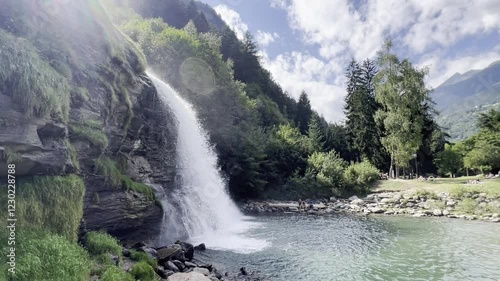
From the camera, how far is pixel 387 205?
111 feet

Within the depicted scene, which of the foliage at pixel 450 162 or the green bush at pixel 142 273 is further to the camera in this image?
the foliage at pixel 450 162

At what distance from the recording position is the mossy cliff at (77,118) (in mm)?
9805

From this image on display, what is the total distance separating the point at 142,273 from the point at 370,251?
12.6 meters

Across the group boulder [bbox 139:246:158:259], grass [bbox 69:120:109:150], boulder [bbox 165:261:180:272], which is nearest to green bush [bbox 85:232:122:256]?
boulder [bbox 139:246:158:259]

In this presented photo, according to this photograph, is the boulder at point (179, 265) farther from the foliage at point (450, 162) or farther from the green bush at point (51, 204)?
the foliage at point (450, 162)

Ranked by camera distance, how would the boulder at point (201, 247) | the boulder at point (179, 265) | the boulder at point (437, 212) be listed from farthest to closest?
the boulder at point (437, 212) → the boulder at point (201, 247) → the boulder at point (179, 265)

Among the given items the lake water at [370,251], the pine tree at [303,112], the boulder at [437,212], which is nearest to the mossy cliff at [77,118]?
the lake water at [370,251]

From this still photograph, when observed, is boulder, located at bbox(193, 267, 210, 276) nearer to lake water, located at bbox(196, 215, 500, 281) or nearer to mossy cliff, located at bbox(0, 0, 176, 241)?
lake water, located at bbox(196, 215, 500, 281)

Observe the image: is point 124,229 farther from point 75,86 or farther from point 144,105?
point 144,105

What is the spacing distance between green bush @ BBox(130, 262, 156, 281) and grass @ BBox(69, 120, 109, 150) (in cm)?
583

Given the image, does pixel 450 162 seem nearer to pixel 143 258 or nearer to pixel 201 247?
pixel 201 247

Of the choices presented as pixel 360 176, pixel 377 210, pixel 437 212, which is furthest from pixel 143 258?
pixel 360 176

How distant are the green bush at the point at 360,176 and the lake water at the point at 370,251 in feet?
48.2

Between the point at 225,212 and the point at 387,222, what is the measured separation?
1394 cm
